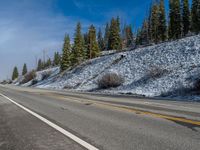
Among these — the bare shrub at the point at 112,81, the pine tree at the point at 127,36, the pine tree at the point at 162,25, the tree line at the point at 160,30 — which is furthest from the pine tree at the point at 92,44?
the pine tree at the point at 127,36

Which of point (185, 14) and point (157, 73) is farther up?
point (185, 14)

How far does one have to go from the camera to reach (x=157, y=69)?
31781mm

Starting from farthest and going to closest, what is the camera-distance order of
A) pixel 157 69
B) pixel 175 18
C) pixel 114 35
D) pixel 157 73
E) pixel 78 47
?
pixel 114 35, pixel 78 47, pixel 175 18, pixel 157 69, pixel 157 73

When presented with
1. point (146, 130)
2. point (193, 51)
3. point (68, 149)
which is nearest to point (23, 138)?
point (68, 149)

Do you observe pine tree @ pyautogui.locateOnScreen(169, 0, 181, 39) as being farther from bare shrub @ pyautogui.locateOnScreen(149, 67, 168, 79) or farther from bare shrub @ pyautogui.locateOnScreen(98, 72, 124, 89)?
bare shrub @ pyautogui.locateOnScreen(98, 72, 124, 89)

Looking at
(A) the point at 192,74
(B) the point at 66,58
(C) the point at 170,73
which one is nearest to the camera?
(A) the point at 192,74

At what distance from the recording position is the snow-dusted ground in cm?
2622

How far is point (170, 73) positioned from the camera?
97.9 ft

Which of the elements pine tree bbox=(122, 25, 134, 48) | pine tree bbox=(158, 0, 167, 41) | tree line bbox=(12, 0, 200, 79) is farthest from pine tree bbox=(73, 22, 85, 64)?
pine tree bbox=(122, 25, 134, 48)

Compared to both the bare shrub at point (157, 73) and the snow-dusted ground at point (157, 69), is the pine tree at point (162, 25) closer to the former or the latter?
the snow-dusted ground at point (157, 69)

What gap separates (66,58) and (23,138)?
63.7 m

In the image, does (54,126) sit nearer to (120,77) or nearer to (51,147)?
(51,147)

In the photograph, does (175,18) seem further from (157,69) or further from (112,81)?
(112,81)

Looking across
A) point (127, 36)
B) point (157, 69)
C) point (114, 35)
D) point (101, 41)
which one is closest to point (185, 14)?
point (114, 35)
